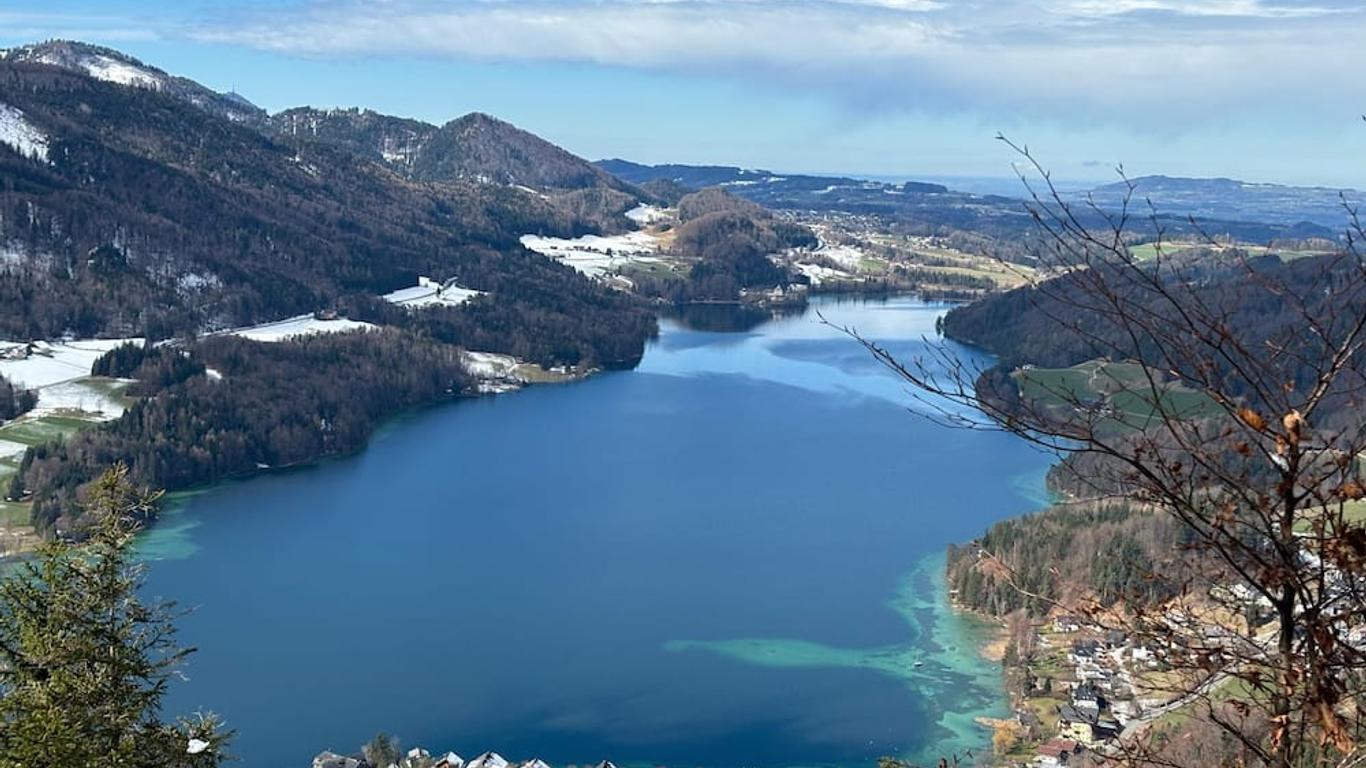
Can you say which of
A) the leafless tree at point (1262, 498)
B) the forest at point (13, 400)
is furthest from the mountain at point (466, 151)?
the leafless tree at point (1262, 498)

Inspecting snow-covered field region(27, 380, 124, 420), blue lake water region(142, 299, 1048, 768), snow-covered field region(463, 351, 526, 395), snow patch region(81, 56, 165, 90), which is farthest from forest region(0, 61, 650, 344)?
snow patch region(81, 56, 165, 90)

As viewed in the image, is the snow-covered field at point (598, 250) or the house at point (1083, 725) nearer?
the house at point (1083, 725)

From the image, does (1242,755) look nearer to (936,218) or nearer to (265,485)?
(265,485)

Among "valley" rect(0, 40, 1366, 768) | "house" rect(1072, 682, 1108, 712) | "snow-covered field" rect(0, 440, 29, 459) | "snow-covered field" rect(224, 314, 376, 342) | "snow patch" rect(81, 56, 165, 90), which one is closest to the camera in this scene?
"valley" rect(0, 40, 1366, 768)

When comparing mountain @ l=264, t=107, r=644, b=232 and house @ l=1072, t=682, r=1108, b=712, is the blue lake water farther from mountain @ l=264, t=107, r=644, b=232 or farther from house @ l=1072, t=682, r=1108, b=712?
mountain @ l=264, t=107, r=644, b=232

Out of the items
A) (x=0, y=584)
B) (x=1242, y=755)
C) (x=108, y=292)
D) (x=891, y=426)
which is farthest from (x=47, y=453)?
(x=1242, y=755)

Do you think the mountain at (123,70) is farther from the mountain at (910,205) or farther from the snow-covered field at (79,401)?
the snow-covered field at (79,401)

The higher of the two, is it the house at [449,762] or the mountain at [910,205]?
the mountain at [910,205]

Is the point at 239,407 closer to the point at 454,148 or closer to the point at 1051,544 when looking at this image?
the point at 1051,544
